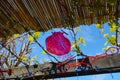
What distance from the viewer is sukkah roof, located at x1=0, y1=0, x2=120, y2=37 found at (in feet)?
10.9

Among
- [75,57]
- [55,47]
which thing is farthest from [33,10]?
[75,57]

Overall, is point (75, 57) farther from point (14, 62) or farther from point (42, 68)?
point (14, 62)

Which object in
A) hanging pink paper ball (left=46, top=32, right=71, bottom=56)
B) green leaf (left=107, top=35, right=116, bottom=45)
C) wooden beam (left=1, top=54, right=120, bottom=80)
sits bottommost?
wooden beam (left=1, top=54, right=120, bottom=80)

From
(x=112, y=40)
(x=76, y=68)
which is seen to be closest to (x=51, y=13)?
(x=76, y=68)

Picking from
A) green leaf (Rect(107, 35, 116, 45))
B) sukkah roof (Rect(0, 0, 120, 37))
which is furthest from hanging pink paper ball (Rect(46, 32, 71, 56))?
green leaf (Rect(107, 35, 116, 45))

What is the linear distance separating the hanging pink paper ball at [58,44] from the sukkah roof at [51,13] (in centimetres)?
32

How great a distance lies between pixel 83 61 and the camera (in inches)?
137

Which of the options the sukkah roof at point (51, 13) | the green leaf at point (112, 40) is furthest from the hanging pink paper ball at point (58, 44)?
the green leaf at point (112, 40)

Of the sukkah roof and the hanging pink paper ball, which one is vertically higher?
the sukkah roof

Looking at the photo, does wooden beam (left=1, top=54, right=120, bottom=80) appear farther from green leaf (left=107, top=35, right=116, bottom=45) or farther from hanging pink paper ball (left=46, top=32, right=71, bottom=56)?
green leaf (left=107, top=35, right=116, bottom=45)

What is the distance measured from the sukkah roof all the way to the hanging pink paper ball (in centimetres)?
32

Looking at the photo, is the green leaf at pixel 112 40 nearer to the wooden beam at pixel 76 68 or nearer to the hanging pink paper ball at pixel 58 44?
the wooden beam at pixel 76 68

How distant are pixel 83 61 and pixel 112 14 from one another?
0.68 m

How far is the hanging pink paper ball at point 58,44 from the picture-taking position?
3242 millimetres
